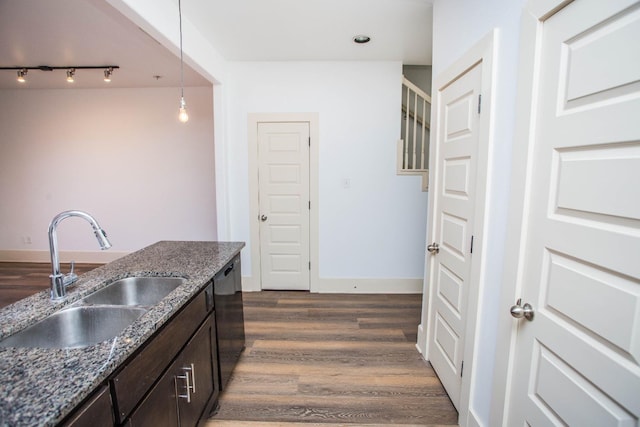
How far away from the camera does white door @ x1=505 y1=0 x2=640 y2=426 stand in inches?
31.7

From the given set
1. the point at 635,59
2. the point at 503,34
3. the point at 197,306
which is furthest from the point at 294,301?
the point at 635,59

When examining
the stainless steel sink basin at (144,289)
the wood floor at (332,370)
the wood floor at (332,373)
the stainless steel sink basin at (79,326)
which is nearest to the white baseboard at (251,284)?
the wood floor at (332,370)

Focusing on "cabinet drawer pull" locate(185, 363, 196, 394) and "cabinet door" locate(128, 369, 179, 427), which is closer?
"cabinet door" locate(128, 369, 179, 427)

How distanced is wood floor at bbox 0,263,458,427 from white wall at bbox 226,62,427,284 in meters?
0.61

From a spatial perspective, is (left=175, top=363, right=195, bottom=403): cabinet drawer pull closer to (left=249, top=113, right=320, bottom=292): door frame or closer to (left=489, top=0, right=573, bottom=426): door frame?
(left=489, top=0, right=573, bottom=426): door frame

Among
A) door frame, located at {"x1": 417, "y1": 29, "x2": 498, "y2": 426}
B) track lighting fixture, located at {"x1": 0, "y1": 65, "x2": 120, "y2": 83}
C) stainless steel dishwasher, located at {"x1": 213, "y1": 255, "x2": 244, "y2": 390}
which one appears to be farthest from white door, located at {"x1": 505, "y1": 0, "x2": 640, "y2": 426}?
track lighting fixture, located at {"x1": 0, "y1": 65, "x2": 120, "y2": 83}

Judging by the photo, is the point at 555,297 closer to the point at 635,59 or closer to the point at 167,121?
the point at 635,59

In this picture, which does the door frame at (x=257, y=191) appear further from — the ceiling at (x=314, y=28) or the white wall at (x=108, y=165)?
the white wall at (x=108, y=165)

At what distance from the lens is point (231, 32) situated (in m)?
2.72

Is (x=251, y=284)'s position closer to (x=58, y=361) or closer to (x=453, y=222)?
(x=453, y=222)

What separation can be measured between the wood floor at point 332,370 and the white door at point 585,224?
0.93 m

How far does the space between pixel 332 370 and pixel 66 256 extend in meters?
5.02

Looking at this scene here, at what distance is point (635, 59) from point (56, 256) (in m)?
2.18

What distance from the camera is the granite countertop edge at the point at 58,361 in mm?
707
